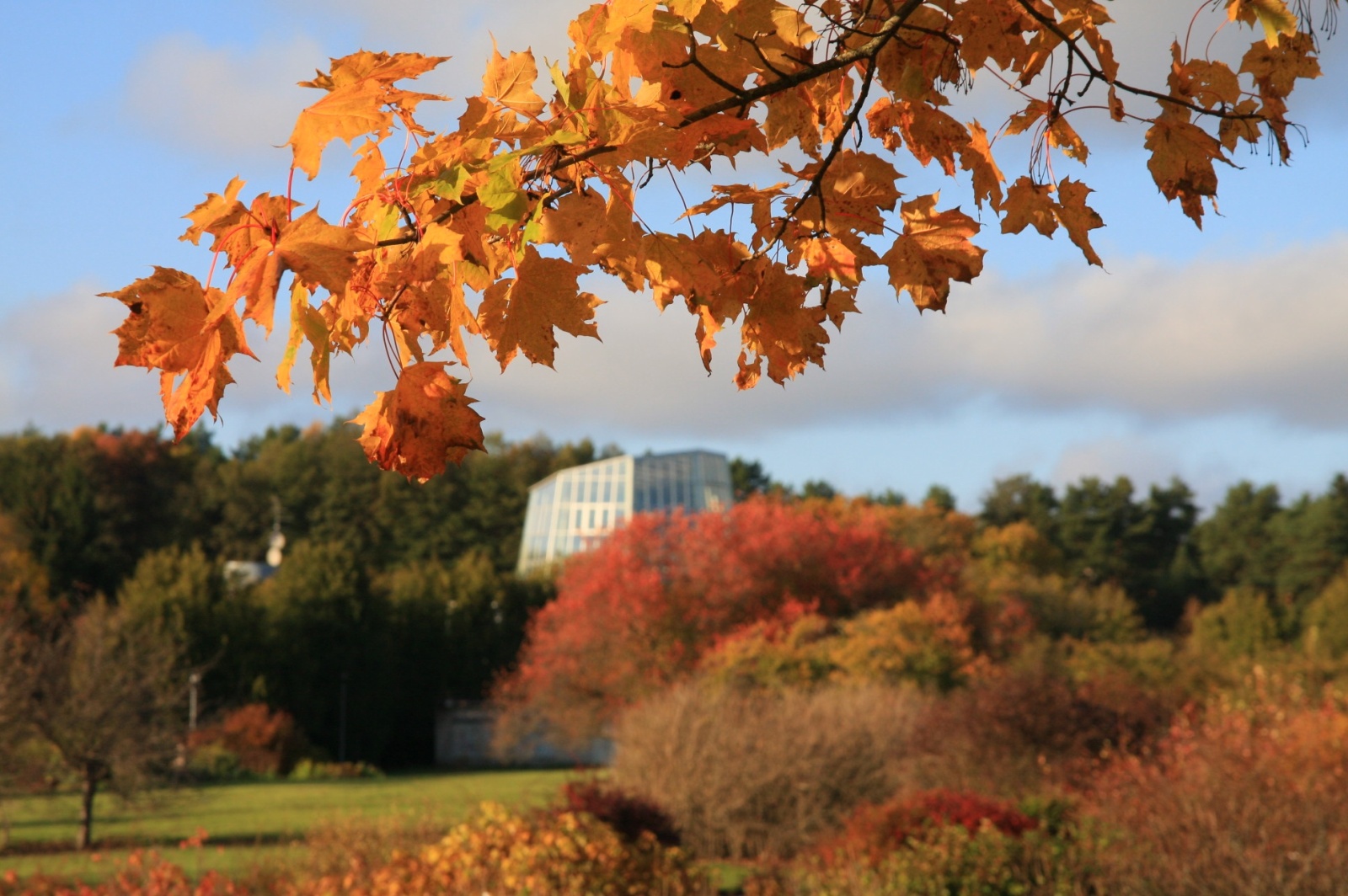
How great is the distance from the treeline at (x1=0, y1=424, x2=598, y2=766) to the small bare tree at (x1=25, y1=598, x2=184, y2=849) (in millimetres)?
6791

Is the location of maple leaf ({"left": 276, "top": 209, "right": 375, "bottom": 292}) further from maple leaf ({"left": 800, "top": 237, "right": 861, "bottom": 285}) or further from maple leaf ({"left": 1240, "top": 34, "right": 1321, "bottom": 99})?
maple leaf ({"left": 1240, "top": 34, "right": 1321, "bottom": 99})

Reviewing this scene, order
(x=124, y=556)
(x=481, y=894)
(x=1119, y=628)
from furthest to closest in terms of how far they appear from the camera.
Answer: (x=124, y=556), (x=1119, y=628), (x=481, y=894)

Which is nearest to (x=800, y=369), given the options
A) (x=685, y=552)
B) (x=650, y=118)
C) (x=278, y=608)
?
(x=650, y=118)

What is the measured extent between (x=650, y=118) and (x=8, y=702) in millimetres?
12576

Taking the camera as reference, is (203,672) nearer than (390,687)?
Yes

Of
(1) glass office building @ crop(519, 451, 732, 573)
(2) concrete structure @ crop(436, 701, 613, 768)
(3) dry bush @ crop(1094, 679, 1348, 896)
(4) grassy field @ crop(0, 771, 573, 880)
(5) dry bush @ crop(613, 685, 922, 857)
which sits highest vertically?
(1) glass office building @ crop(519, 451, 732, 573)

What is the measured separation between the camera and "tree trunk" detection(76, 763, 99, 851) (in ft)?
42.5

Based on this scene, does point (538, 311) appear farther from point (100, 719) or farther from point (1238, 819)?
point (100, 719)

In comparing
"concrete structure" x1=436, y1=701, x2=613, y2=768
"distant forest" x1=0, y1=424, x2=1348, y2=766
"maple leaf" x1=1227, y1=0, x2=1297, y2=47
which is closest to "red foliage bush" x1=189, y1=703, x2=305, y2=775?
"distant forest" x1=0, y1=424, x2=1348, y2=766

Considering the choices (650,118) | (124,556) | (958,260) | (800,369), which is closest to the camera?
(650,118)

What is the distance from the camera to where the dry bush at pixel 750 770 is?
10.3m

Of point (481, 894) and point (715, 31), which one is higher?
point (715, 31)

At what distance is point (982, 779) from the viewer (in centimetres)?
1063

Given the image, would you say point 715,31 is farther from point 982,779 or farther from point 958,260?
point 982,779
